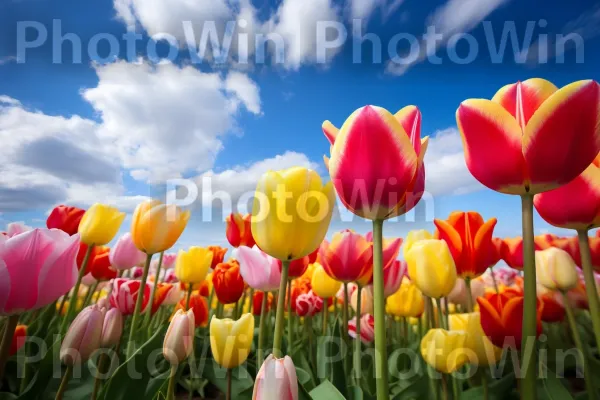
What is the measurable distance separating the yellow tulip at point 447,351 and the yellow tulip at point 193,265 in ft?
4.65

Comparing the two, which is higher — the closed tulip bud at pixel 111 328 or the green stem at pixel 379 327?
the green stem at pixel 379 327

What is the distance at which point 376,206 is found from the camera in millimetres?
668

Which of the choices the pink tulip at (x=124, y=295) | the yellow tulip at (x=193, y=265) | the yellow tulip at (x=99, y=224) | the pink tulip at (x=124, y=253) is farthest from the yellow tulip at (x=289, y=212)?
the yellow tulip at (x=193, y=265)

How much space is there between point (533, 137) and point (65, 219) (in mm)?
2166

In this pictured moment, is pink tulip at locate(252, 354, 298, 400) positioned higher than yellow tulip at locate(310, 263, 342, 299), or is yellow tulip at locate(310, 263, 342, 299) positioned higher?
pink tulip at locate(252, 354, 298, 400)

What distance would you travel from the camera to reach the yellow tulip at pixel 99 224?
173 cm

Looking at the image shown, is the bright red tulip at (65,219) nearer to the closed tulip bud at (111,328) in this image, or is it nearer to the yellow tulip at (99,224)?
the yellow tulip at (99,224)

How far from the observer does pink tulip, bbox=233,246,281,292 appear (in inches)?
54.4

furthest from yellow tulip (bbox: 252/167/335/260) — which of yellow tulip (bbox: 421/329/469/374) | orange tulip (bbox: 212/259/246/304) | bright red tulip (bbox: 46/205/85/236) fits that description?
bright red tulip (bbox: 46/205/85/236)

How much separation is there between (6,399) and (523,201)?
1746 millimetres

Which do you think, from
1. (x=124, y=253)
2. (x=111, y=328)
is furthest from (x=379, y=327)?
(x=124, y=253)

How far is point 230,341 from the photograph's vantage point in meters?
1.03

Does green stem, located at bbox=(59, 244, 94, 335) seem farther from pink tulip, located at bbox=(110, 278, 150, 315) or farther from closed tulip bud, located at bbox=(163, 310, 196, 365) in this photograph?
closed tulip bud, located at bbox=(163, 310, 196, 365)

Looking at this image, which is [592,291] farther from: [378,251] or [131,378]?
[131,378]
